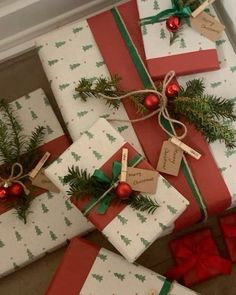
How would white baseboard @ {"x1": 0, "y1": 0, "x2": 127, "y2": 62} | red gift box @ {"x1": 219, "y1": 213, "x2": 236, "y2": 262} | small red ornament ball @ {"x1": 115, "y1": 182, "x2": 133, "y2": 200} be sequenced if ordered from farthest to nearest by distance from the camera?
white baseboard @ {"x1": 0, "y1": 0, "x2": 127, "y2": 62} → red gift box @ {"x1": 219, "y1": 213, "x2": 236, "y2": 262} → small red ornament ball @ {"x1": 115, "y1": 182, "x2": 133, "y2": 200}

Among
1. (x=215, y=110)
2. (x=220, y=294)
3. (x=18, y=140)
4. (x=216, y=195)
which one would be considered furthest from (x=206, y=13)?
(x=220, y=294)

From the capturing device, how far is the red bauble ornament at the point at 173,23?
108 centimetres

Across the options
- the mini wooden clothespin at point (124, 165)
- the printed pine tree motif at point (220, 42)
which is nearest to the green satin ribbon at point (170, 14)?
the printed pine tree motif at point (220, 42)

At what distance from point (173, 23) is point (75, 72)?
259mm

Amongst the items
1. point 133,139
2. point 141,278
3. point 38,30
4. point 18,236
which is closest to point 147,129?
point 133,139

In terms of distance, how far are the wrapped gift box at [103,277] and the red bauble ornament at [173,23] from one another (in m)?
0.56

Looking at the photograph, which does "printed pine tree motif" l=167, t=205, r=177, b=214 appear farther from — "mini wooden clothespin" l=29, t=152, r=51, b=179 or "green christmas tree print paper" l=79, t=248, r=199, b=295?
"mini wooden clothespin" l=29, t=152, r=51, b=179

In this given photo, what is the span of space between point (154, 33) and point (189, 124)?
0.23 metres

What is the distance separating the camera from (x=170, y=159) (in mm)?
1067

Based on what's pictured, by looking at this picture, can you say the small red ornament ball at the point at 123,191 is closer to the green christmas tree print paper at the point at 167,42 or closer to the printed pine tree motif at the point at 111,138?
the printed pine tree motif at the point at 111,138

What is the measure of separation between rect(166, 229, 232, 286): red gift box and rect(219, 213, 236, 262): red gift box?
0.11 ft

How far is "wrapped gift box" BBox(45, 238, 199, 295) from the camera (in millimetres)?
1134

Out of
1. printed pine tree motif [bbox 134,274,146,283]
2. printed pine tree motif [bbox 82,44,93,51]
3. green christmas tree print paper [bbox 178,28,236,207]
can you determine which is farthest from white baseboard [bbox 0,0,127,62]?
printed pine tree motif [bbox 134,274,146,283]

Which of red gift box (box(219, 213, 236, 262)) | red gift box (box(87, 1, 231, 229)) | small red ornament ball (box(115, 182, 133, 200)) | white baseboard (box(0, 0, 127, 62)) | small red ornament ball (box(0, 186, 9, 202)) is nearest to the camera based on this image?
small red ornament ball (box(115, 182, 133, 200))
